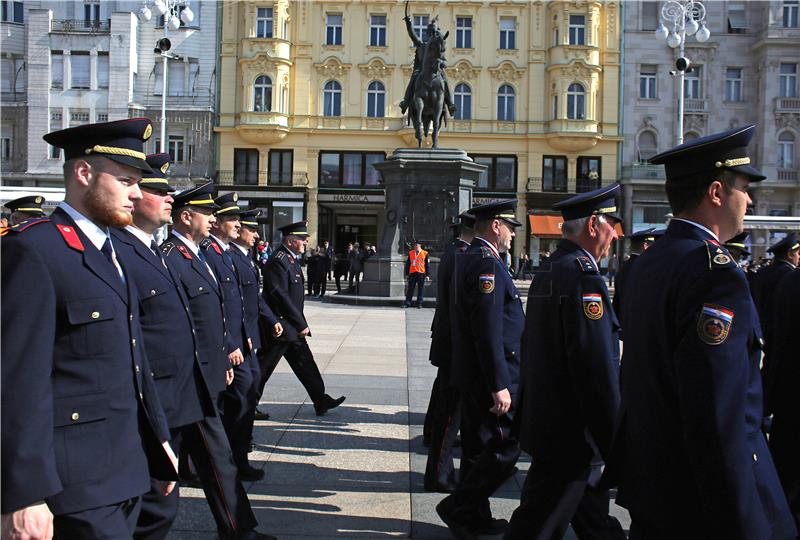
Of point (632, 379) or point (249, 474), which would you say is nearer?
point (632, 379)

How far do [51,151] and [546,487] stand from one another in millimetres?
44821

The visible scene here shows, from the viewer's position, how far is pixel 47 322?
8.02 feet

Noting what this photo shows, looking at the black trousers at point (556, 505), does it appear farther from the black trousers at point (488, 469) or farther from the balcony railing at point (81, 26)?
the balcony railing at point (81, 26)

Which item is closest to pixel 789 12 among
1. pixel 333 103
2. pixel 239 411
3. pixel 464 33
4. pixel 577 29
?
pixel 577 29

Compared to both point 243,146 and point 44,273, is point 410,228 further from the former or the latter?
point 243,146

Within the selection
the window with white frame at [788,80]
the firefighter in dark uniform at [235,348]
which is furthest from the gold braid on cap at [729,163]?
the window with white frame at [788,80]

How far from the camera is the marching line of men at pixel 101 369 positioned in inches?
92.7

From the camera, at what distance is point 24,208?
26.5 feet

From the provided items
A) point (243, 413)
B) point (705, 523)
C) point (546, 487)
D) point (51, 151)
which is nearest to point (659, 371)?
point (705, 523)

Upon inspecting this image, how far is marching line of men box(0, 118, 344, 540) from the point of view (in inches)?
92.7

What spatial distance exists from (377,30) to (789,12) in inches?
902

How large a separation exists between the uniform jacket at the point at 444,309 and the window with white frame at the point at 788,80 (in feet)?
143

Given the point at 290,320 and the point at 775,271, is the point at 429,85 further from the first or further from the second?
the point at 775,271

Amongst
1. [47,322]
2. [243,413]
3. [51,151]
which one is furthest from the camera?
[51,151]
